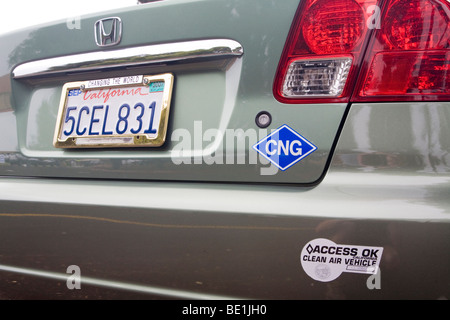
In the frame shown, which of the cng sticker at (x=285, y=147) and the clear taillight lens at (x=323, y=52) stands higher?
the clear taillight lens at (x=323, y=52)

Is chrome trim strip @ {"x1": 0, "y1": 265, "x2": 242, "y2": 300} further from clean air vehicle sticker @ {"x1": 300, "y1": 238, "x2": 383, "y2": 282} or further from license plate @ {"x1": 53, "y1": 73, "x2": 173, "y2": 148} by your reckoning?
license plate @ {"x1": 53, "y1": 73, "x2": 173, "y2": 148}

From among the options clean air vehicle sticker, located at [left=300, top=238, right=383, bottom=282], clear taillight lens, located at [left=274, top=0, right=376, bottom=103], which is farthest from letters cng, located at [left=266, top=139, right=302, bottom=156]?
clean air vehicle sticker, located at [left=300, top=238, right=383, bottom=282]

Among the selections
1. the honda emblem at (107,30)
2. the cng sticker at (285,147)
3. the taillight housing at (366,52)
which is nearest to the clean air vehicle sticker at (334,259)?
the cng sticker at (285,147)

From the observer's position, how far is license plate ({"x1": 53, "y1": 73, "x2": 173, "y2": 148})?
1.37 m

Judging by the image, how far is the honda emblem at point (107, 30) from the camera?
1.44m

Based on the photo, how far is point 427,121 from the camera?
1.05m

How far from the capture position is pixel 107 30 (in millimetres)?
1453

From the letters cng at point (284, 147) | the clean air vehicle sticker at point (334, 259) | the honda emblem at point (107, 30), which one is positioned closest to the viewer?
the clean air vehicle sticker at point (334, 259)

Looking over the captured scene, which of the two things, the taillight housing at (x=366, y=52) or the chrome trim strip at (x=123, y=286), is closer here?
the taillight housing at (x=366, y=52)

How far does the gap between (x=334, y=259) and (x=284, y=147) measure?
0.31 meters

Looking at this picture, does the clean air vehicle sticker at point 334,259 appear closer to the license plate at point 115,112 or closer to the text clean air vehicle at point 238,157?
the text clean air vehicle at point 238,157

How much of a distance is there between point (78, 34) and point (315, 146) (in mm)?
936

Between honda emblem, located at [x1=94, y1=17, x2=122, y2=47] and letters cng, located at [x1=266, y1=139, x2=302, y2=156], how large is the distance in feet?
2.14

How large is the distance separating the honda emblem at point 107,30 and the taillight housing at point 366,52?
59 centimetres
